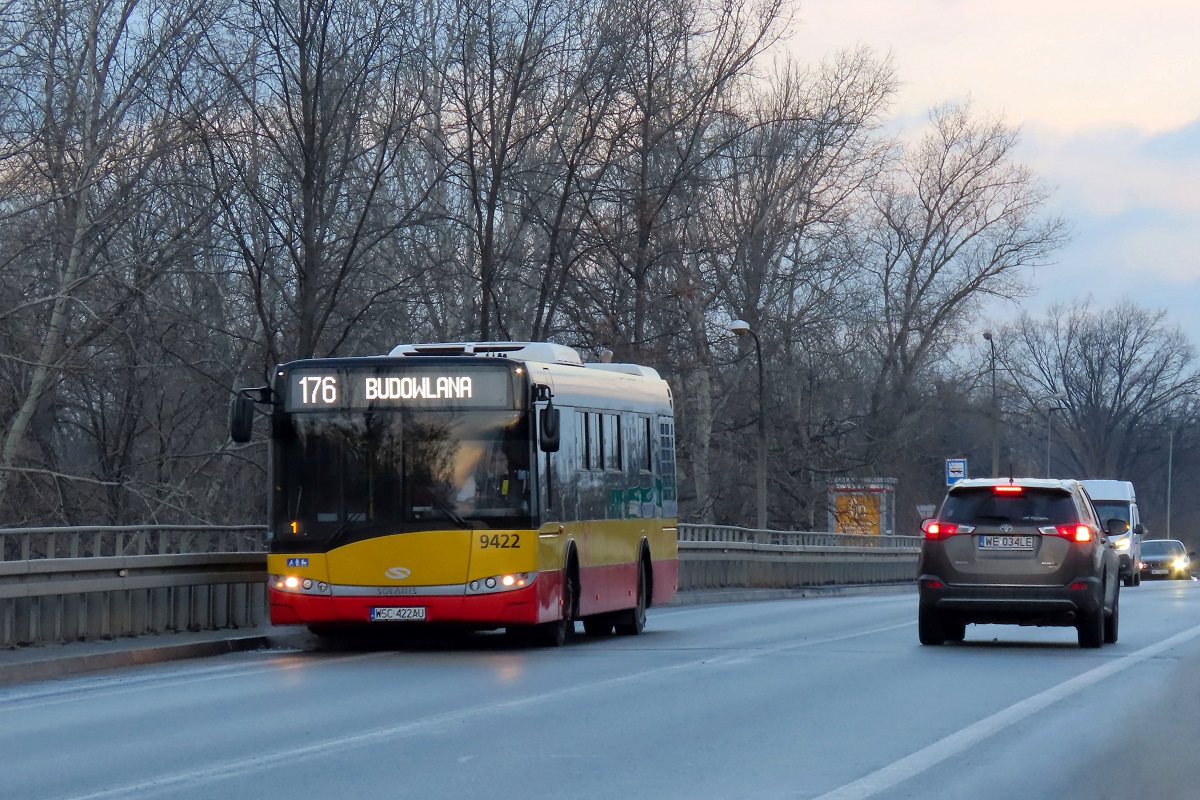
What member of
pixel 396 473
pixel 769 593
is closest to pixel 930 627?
pixel 396 473

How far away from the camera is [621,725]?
11586mm

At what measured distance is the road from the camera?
901 cm

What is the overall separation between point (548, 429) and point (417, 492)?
139 centimetres

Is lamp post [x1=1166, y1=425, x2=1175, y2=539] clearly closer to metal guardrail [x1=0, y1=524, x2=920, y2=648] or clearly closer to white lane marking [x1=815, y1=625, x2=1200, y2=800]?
metal guardrail [x1=0, y1=524, x2=920, y2=648]

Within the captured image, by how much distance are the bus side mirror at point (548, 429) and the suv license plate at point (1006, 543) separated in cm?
437

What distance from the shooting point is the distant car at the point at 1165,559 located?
59.2 m

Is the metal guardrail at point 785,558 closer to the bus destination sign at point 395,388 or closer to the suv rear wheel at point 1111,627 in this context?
the suv rear wheel at point 1111,627

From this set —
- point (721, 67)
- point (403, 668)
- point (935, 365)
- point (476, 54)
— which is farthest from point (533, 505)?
point (935, 365)

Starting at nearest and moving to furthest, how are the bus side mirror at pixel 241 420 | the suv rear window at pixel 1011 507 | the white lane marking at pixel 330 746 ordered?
the white lane marking at pixel 330 746
the bus side mirror at pixel 241 420
the suv rear window at pixel 1011 507

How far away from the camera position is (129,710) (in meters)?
12.6

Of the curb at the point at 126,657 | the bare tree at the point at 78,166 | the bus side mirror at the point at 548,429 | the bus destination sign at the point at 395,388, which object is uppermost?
the bare tree at the point at 78,166

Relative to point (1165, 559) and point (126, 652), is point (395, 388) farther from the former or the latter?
point (1165, 559)

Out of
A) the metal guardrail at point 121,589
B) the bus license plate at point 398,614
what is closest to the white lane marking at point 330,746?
the bus license plate at point 398,614

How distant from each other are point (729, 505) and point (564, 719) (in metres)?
45.9
